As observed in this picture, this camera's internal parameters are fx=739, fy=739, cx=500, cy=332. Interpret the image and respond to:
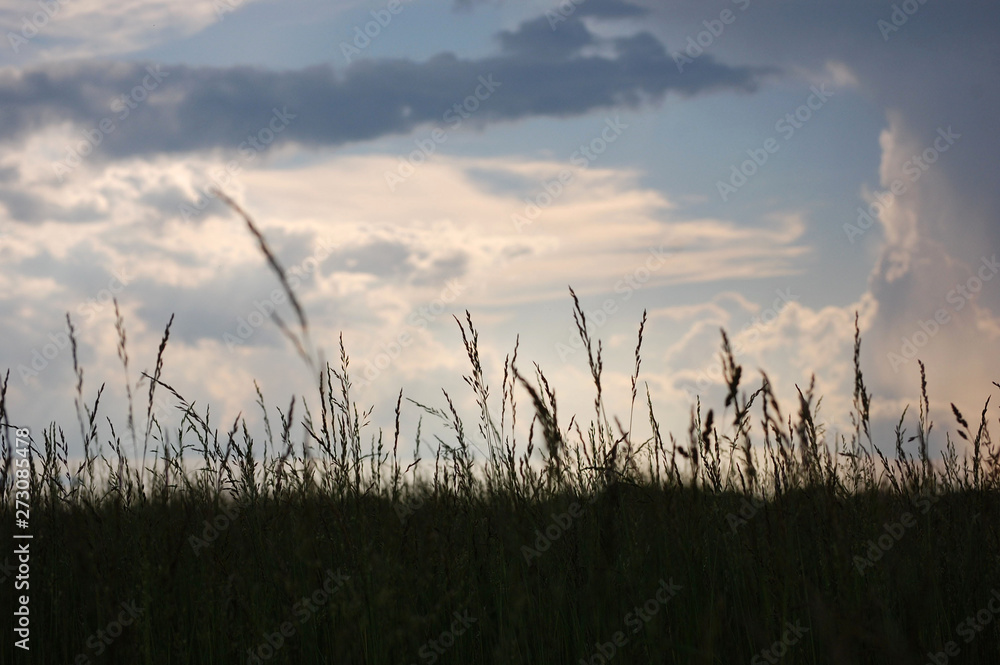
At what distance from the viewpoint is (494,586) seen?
3146mm

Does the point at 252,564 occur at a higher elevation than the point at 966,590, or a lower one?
higher

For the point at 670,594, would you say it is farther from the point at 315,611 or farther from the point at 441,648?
the point at 315,611

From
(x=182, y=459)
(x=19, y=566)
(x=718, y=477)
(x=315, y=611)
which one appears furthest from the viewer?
(x=182, y=459)

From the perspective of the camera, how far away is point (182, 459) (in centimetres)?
412

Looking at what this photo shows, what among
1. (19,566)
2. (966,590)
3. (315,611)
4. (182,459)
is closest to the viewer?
(315,611)

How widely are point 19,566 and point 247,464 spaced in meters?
1.62

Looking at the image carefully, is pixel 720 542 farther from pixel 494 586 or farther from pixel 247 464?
pixel 247 464

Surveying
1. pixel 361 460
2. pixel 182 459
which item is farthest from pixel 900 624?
pixel 182 459

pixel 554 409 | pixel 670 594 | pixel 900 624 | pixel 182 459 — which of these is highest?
pixel 182 459

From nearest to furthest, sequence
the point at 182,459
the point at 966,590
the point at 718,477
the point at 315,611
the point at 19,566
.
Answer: the point at 718,477
the point at 315,611
the point at 966,590
the point at 19,566
the point at 182,459

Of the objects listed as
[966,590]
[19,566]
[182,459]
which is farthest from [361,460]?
[966,590]

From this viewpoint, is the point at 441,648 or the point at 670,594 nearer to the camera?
the point at 441,648

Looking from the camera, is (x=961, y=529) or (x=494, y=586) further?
(x=961, y=529)

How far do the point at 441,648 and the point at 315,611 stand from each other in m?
0.56
